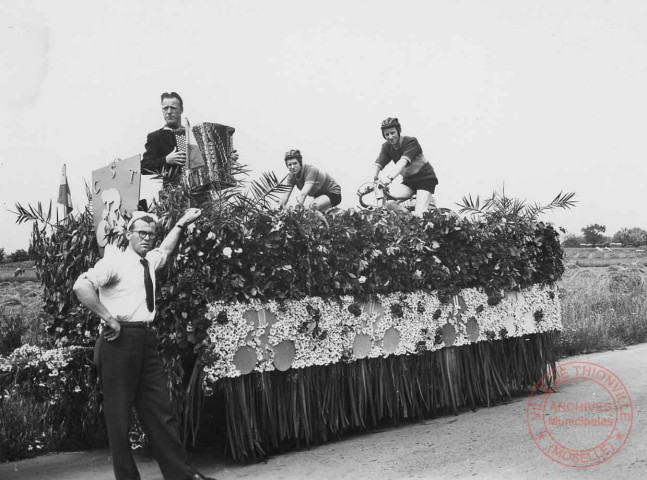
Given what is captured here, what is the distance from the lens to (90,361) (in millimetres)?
6215

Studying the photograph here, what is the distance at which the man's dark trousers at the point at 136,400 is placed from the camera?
448 centimetres

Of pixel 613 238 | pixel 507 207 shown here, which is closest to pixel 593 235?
pixel 613 238

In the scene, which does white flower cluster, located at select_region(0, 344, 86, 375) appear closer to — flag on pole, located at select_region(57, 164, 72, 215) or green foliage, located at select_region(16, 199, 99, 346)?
green foliage, located at select_region(16, 199, 99, 346)

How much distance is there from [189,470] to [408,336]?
110 inches

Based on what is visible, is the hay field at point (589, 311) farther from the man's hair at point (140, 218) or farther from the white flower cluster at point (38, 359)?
the man's hair at point (140, 218)

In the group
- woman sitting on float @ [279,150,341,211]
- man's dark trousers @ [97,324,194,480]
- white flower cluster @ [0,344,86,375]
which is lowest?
man's dark trousers @ [97,324,194,480]

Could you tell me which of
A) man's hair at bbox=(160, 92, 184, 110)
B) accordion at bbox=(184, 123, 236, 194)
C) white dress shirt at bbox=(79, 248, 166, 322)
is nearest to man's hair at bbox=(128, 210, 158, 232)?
white dress shirt at bbox=(79, 248, 166, 322)

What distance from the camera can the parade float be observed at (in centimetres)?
538

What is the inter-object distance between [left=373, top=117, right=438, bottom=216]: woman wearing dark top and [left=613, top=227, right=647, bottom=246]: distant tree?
24.2 m

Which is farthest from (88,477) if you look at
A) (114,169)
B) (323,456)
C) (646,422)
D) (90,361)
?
(646,422)

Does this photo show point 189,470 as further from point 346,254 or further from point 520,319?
point 520,319

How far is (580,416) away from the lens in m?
6.36

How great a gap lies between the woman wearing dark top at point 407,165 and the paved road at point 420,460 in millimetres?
2658

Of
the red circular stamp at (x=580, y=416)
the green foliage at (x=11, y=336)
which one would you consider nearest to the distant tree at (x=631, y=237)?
the red circular stamp at (x=580, y=416)
